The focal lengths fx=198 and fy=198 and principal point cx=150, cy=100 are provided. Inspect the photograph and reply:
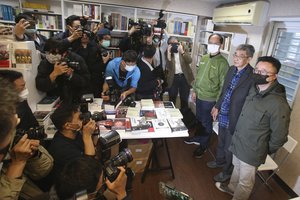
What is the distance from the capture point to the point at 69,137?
1.52 metres

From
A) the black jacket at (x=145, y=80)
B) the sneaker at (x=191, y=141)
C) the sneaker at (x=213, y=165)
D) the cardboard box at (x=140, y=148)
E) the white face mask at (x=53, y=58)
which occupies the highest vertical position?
the white face mask at (x=53, y=58)

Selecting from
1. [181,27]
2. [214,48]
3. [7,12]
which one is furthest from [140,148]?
[7,12]

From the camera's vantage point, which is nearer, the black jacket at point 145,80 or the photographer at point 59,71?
the photographer at point 59,71

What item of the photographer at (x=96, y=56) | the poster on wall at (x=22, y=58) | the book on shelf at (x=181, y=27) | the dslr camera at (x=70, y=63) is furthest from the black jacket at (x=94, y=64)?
the book on shelf at (x=181, y=27)

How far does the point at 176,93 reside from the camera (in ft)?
12.5

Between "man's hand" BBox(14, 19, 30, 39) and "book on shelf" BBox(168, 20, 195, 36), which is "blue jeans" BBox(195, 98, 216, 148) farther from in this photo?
"man's hand" BBox(14, 19, 30, 39)

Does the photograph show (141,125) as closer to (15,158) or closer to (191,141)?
(15,158)

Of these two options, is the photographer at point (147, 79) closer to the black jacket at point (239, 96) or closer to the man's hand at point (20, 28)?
the black jacket at point (239, 96)

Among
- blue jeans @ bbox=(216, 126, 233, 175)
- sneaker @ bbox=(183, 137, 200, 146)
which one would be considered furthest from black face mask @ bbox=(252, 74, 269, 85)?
sneaker @ bbox=(183, 137, 200, 146)

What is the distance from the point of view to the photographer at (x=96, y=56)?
8.42ft

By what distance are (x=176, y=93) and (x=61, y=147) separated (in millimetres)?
2684

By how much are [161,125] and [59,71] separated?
1.19 m

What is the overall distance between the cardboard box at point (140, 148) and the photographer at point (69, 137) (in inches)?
32.3

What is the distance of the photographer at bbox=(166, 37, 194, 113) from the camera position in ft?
11.3
